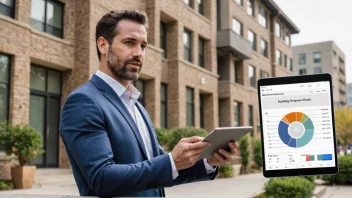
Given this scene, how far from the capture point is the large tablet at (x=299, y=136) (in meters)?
2.51

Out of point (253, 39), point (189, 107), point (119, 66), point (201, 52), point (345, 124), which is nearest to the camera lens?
point (119, 66)

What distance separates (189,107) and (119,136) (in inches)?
930

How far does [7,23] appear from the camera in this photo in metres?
14.3

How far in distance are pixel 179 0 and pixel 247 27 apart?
1176 centimetres

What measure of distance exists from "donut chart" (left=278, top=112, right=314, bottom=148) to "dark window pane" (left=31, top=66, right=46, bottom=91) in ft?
49.6

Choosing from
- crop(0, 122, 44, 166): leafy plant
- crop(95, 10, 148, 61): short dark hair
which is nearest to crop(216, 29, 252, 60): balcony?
crop(0, 122, 44, 166): leafy plant

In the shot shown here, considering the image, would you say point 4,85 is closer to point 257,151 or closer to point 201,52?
point 201,52

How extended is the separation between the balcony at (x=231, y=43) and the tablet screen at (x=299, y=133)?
26.5 metres

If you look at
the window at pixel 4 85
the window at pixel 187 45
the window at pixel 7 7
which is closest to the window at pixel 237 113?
the window at pixel 187 45

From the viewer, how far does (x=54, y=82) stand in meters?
17.4

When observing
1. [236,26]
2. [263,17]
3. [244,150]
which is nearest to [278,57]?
[263,17]

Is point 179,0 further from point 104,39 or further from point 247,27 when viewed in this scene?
point 104,39

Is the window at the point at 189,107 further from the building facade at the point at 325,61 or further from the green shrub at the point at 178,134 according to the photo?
the building facade at the point at 325,61

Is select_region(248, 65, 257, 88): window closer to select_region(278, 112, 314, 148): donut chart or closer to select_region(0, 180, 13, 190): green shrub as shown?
select_region(0, 180, 13, 190): green shrub
